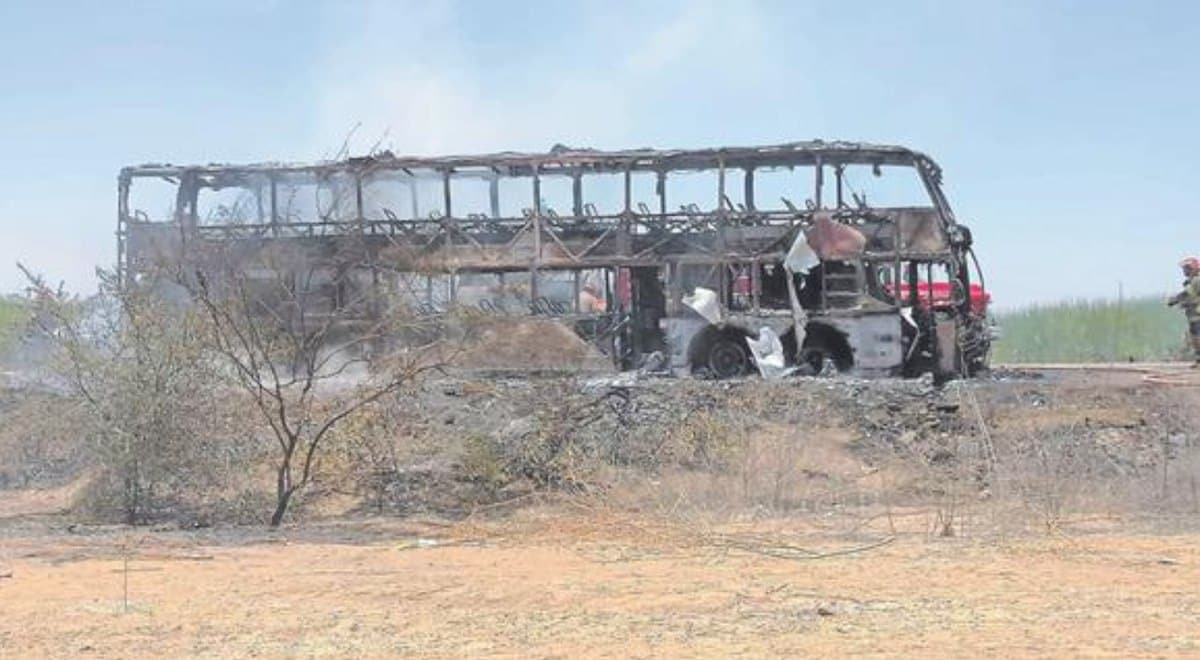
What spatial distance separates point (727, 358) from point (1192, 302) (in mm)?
7961

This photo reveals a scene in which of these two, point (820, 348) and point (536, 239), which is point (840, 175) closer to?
point (820, 348)

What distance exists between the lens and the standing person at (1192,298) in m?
24.8

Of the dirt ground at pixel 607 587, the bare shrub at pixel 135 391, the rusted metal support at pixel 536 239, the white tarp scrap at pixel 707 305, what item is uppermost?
the rusted metal support at pixel 536 239

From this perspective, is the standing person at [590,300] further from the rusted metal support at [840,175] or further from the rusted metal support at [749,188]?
the rusted metal support at [840,175]

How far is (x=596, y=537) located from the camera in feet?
45.5

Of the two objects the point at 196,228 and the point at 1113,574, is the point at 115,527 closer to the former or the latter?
the point at 196,228

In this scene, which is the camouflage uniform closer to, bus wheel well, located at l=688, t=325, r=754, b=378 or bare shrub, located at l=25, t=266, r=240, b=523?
bus wheel well, located at l=688, t=325, r=754, b=378

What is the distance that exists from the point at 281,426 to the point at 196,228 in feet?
17.3

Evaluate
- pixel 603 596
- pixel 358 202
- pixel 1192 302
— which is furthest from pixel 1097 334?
pixel 603 596

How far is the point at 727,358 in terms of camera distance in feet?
79.6

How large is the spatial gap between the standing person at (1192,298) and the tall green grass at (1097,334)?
31.0ft

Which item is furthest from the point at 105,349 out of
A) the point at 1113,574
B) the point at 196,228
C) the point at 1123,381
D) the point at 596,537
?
the point at 1123,381

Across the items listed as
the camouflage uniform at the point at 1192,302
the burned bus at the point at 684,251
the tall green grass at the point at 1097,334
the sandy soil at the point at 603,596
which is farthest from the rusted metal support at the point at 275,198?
the tall green grass at the point at 1097,334

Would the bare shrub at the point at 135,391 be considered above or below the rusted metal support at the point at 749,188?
below
